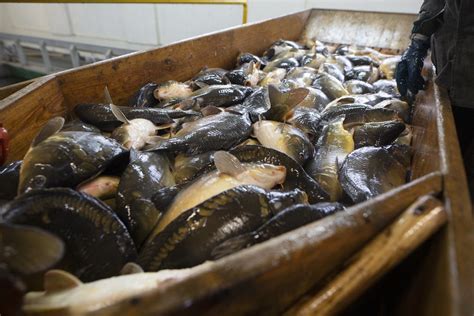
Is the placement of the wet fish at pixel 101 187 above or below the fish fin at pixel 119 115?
below

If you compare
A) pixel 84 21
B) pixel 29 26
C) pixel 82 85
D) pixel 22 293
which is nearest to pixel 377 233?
pixel 22 293

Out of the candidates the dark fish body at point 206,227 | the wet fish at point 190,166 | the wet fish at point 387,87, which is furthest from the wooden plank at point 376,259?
the wet fish at point 387,87

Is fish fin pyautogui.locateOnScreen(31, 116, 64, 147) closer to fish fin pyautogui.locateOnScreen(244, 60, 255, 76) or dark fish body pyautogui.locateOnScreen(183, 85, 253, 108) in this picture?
dark fish body pyautogui.locateOnScreen(183, 85, 253, 108)

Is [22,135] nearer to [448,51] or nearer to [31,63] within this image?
[448,51]

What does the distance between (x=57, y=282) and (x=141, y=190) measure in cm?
63

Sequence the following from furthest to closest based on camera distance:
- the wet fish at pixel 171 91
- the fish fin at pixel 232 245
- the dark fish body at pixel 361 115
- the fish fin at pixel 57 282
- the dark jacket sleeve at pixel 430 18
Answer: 1. the wet fish at pixel 171 91
2. the dark jacket sleeve at pixel 430 18
3. the dark fish body at pixel 361 115
4. the fish fin at pixel 232 245
5. the fish fin at pixel 57 282

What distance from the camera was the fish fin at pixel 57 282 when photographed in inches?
29.5

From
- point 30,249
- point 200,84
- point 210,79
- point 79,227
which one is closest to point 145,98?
point 200,84

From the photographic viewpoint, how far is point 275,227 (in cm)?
100

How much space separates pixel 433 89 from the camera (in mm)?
2049

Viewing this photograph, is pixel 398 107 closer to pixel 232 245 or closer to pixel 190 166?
pixel 190 166

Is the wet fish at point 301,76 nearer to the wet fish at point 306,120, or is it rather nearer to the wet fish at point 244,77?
the wet fish at point 244,77

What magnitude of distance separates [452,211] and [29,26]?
42.9 ft

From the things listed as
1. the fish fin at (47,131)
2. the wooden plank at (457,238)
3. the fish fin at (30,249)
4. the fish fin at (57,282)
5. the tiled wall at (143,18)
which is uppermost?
the fish fin at (30,249)
